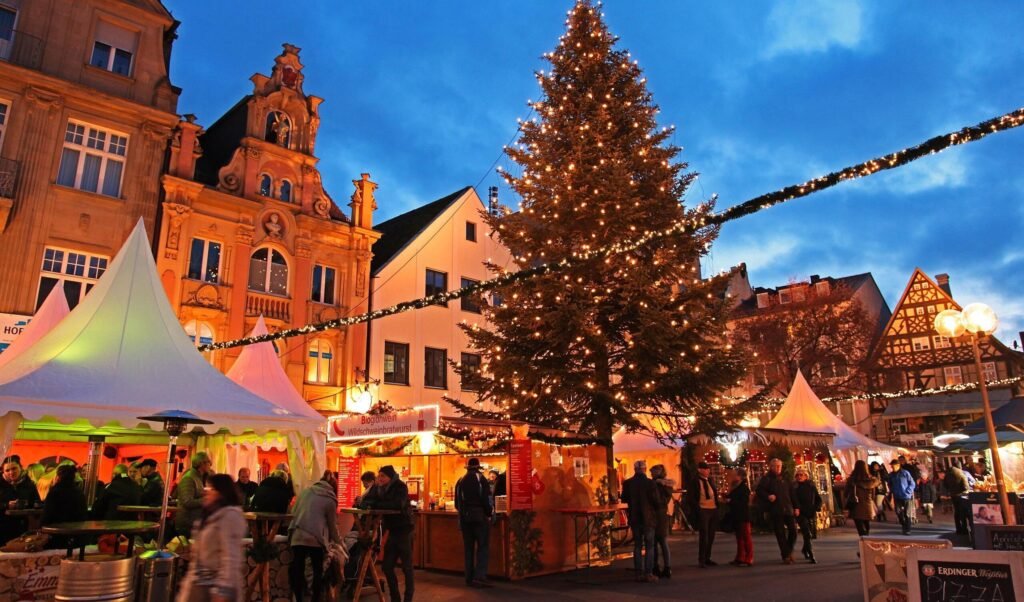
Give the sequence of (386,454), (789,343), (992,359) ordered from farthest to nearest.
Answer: (992,359)
(789,343)
(386,454)

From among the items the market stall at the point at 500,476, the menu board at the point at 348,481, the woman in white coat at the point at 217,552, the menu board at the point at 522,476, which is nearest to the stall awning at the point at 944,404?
the market stall at the point at 500,476

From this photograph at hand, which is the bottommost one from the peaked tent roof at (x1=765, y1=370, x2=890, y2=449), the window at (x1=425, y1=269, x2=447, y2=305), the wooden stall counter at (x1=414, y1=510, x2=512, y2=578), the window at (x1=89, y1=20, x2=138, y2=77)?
the wooden stall counter at (x1=414, y1=510, x2=512, y2=578)

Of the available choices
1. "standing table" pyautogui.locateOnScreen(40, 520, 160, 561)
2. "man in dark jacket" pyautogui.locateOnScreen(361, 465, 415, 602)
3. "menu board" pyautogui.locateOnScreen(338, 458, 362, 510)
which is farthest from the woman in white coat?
"menu board" pyautogui.locateOnScreen(338, 458, 362, 510)

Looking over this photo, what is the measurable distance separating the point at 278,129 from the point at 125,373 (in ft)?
47.1

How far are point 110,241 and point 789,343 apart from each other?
31.2m

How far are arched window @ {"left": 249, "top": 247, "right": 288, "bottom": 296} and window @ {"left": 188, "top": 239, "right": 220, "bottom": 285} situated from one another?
1009 millimetres

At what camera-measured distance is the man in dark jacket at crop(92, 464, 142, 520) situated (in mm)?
9555

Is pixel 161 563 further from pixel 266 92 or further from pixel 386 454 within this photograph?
pixel 266 92

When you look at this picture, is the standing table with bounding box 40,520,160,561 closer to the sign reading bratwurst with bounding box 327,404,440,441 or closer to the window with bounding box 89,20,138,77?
the sign reading bratwurst with bounding box 327,404,440,441

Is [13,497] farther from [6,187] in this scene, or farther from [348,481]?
[6,187]

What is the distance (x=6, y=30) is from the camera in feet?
57.8

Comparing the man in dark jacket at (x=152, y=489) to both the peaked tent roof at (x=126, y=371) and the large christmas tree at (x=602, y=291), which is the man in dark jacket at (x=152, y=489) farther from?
the large christmas tree at (x=602, y=291)

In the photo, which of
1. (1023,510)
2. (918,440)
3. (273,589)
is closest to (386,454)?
(273,589)

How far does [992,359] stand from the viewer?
130 ft
